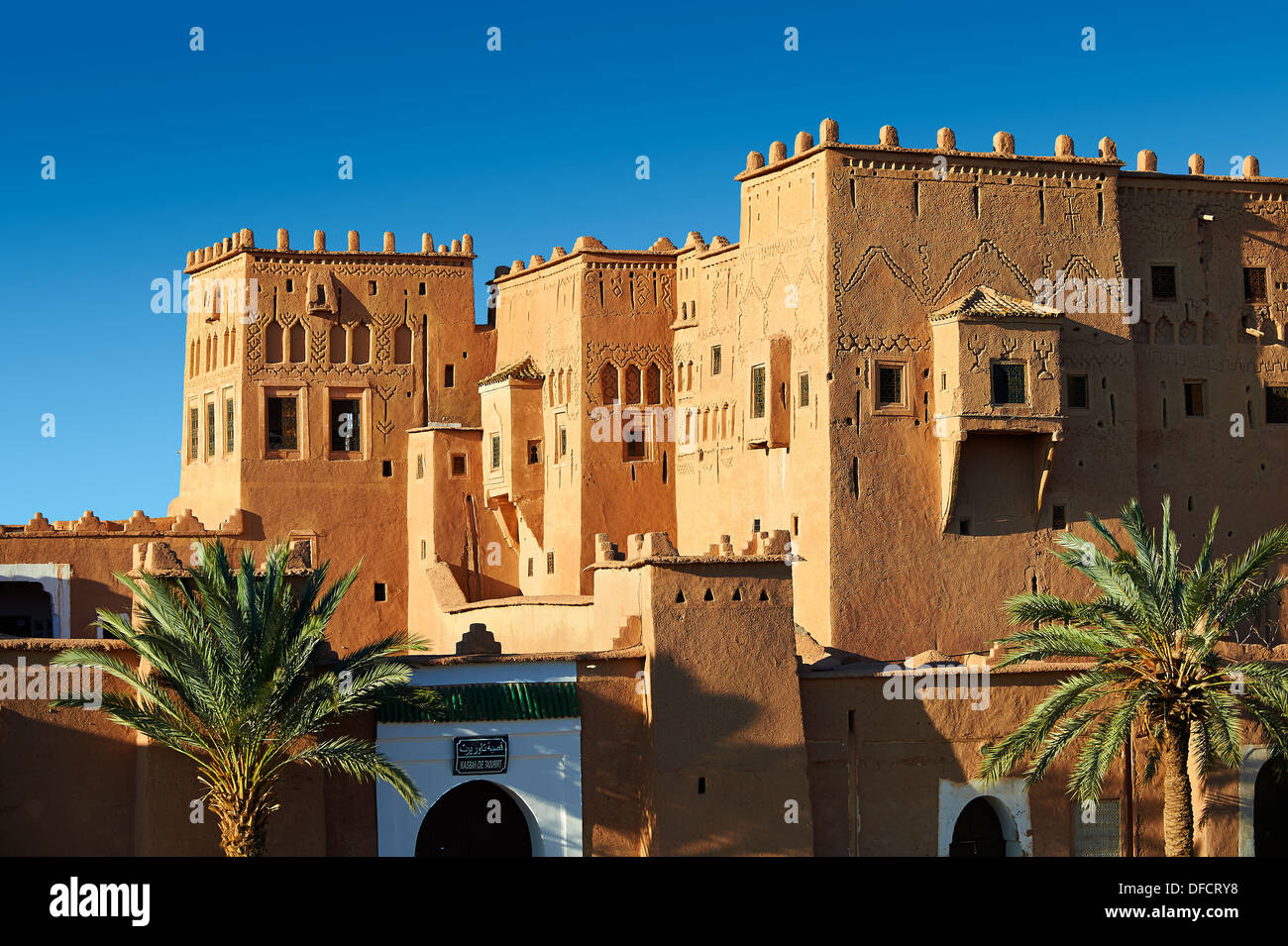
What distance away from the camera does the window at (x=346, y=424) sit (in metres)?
50.6

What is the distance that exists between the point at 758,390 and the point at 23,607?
1727 centimetres

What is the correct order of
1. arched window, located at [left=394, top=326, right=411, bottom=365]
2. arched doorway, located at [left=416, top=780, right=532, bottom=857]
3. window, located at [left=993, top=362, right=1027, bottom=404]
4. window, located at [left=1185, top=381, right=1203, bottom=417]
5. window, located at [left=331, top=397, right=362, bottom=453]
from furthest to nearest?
arched window, located at [left=394, top=326, right=411, bottom=365] < window, located at [left=331, top=397, right=362, bottom=453] < window, located at [left=1185, top=381, right=1203, bottom=417] < window, located at [left=993, top=362, right=1027, bottom=404] < arched doorway, located at [left=416, top=780, right=532, bottom=857]

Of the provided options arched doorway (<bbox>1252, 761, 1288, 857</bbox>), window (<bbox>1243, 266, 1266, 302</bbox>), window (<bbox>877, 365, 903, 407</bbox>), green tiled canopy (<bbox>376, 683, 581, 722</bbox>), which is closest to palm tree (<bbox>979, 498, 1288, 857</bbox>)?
arched doorway (<bbox>1252, 761, 1288, 857</bbox>)

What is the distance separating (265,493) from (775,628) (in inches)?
724

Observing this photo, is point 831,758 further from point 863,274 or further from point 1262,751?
point 863,274

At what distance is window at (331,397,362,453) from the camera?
50.6 meters

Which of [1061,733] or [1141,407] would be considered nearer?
[1061,733]

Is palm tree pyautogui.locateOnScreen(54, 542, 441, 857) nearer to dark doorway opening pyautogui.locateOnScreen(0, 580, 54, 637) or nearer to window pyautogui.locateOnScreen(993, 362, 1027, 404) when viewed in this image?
window pyautogui.locateOnScreen(993, 362, 1027, 404)

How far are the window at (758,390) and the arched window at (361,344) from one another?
11.3m

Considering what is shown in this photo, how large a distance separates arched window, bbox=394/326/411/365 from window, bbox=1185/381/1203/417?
17.6 metres

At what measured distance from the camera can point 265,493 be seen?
49.8 meters

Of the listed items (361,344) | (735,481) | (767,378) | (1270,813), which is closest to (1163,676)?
(1270,813)

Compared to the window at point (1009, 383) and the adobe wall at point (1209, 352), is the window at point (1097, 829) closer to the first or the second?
the window at point (1009, 383)

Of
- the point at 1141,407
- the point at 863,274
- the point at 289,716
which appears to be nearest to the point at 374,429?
the point at 863,274
